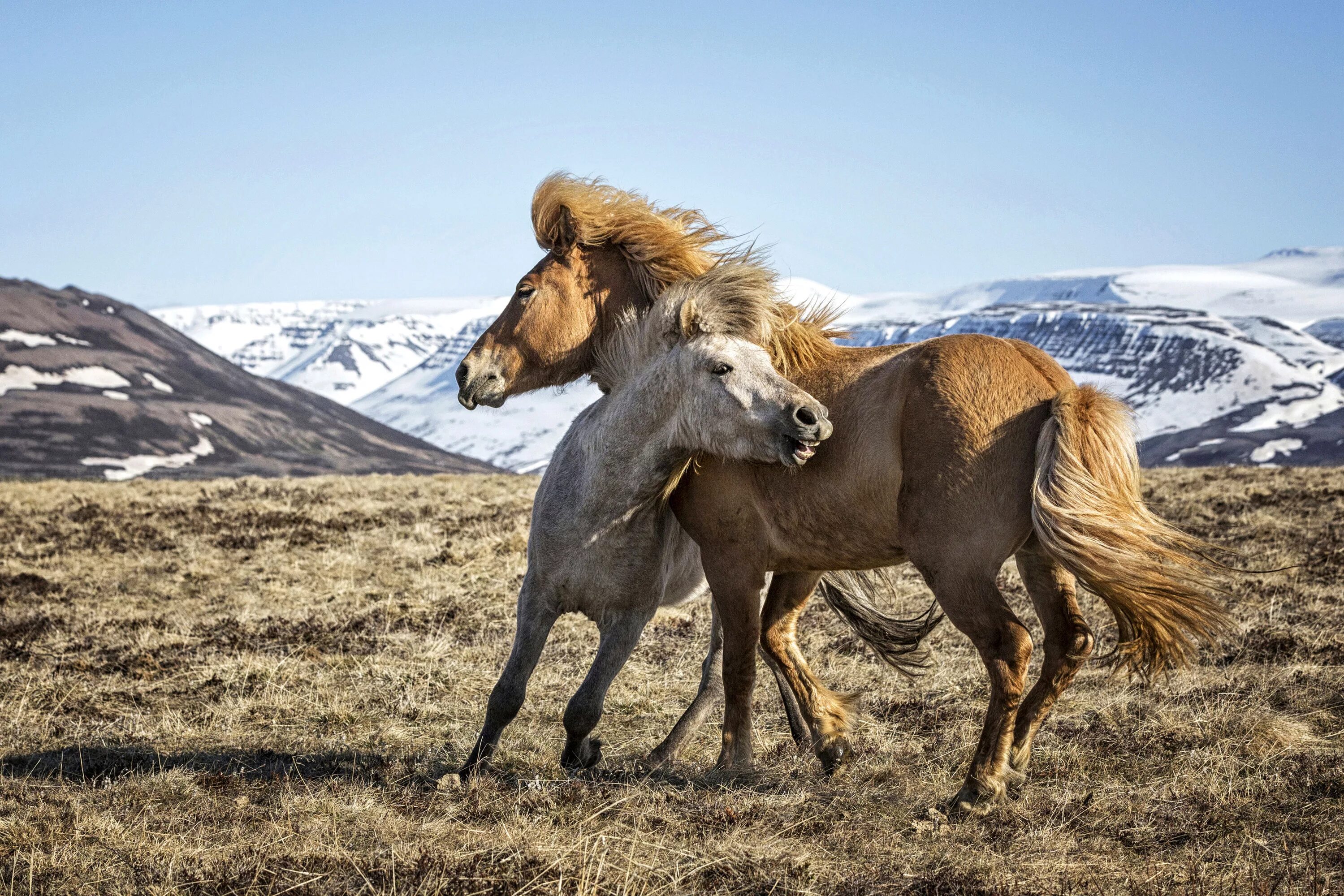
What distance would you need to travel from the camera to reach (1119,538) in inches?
181

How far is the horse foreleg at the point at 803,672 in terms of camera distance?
602 centimetres

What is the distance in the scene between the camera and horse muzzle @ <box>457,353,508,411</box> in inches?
250

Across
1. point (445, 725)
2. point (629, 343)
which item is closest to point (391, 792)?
point (445, 725)

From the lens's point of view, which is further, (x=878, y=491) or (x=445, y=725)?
(x=445, y=725)

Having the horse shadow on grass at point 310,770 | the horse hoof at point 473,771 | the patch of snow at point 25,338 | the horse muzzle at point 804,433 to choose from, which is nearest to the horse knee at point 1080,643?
the horse muzzle at point 804,433

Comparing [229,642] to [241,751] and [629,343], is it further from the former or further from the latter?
[629,343]

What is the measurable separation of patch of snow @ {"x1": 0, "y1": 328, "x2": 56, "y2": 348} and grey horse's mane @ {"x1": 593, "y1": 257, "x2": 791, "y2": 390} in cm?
12171

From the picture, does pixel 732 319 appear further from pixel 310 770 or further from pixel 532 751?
pixel 310 770

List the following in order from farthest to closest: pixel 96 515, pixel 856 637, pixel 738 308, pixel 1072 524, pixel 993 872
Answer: pixel 96 515 < pixel 856 637 < pixel 738 308 < pixel 1072 524 < pixel 993 872

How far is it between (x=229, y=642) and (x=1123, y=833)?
23.7 feet

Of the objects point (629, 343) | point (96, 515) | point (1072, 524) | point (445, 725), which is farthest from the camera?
point (96, 515)

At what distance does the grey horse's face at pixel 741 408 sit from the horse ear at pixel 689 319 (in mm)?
49

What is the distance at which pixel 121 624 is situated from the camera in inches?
383

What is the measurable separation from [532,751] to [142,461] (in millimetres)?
91594
